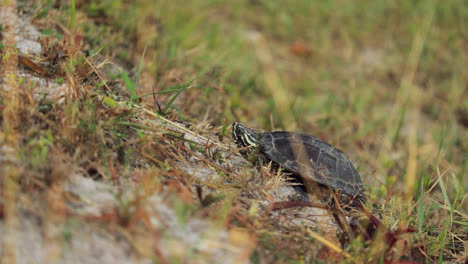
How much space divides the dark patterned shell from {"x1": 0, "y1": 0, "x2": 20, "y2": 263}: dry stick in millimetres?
1716

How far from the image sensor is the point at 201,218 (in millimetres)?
2193

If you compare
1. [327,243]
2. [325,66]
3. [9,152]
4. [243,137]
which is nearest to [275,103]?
[325,66]

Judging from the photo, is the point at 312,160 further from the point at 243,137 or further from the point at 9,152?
the point at 9,152

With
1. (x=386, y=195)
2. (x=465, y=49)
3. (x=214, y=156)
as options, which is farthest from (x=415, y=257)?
(x=465, y=49)

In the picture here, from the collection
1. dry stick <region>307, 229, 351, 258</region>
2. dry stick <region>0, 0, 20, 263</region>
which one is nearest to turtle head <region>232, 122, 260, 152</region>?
Result: dry stick <region>307, 229, 351, 258</region>

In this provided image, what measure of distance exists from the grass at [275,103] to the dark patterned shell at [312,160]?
260mm

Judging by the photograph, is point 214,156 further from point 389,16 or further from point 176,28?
point 389,16

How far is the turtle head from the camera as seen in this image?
312cm

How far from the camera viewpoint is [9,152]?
2.11 m

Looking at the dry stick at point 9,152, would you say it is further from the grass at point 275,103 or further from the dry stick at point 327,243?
the dry stick at point 327,243

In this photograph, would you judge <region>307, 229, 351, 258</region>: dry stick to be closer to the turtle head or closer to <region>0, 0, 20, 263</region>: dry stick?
the turtle head

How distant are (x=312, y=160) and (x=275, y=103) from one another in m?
2.11

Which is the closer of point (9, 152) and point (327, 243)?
point (9, 152)

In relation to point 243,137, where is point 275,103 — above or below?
below
